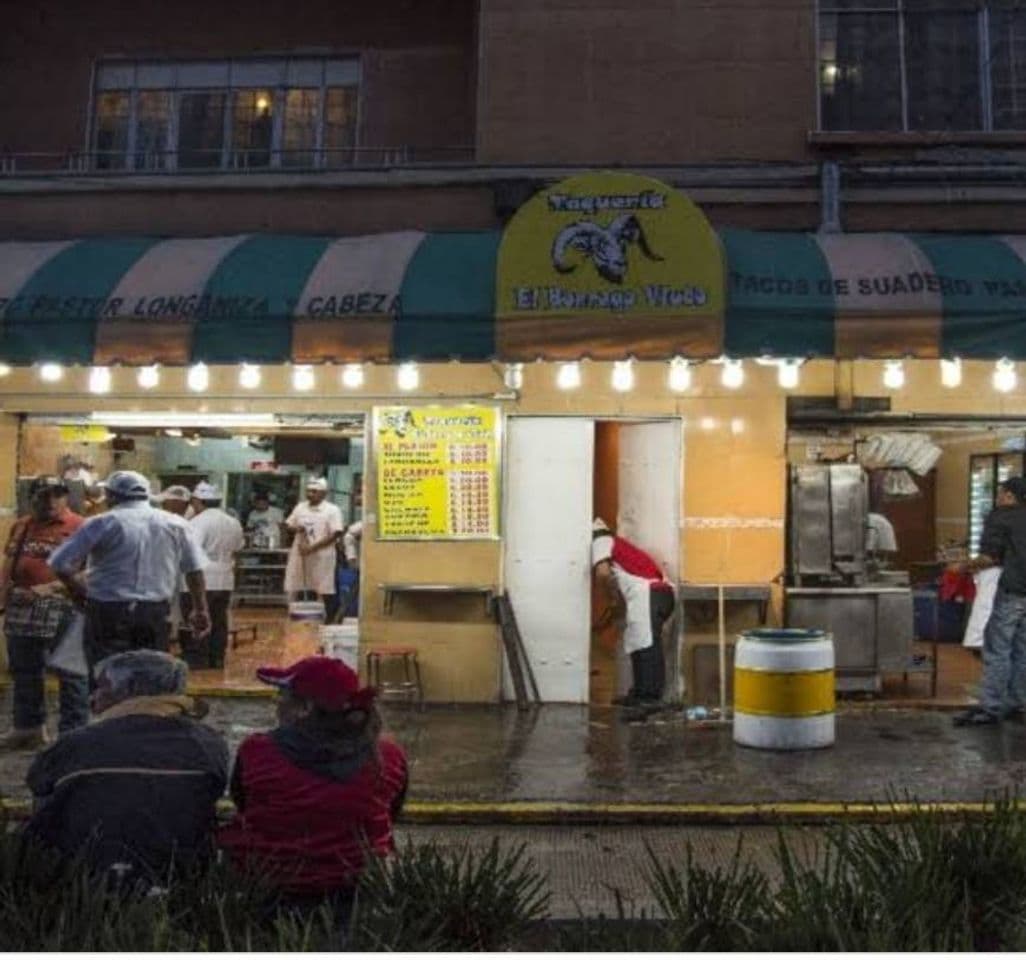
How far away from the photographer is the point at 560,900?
553 centimetres

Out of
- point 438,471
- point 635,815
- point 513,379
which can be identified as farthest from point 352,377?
point 635,815

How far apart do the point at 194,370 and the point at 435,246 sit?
2.89 metres

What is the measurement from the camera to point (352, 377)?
10516mm

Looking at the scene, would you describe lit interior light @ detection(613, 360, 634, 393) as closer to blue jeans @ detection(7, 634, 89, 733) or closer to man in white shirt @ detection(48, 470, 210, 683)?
man in white shirt @ detection(48, 470, 210, 683)

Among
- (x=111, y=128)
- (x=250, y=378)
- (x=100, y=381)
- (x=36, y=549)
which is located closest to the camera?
Result: (x=36, y=549)

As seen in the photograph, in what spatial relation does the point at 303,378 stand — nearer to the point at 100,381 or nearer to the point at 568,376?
the point at 100,381

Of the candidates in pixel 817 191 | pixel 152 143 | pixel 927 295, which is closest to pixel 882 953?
pixel 927 295

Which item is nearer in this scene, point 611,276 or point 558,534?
point 611,276

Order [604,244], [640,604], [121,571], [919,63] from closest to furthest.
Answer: [121,571], [604,244], [640,604], [919,63]

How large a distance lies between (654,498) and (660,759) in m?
2.87

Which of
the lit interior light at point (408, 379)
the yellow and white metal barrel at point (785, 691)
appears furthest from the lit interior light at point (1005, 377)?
the lit interior light at point (408, 379)

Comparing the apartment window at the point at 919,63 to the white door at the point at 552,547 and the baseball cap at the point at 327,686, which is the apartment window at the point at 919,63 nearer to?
the white door at the point at 552,547

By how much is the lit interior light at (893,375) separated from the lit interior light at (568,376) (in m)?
2.77

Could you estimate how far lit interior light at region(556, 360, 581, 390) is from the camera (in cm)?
1034
